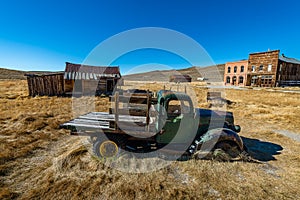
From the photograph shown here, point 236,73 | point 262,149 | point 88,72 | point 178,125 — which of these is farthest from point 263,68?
point 178,125

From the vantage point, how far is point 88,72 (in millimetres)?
20359

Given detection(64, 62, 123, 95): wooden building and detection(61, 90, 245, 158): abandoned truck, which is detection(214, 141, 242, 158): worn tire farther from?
detection(64, 62, 123, 95): wooden building

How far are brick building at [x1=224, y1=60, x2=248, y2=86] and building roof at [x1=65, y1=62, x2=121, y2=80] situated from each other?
32119 mm

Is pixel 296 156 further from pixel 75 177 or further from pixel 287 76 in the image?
pixel 287 76

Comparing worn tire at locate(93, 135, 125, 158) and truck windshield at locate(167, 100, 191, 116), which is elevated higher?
truck windshield at locate(167, 100, 191, 116)

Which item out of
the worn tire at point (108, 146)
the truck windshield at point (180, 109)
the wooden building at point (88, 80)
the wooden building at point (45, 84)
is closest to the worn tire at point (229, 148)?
the truck windshield at point (180, 109)

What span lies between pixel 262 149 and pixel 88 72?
66.5ft

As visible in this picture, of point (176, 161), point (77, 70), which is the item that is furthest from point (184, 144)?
point (77, 70)

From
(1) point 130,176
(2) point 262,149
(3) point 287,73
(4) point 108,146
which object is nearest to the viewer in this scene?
(1) point 130,176

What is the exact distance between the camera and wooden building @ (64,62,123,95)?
18.8 m

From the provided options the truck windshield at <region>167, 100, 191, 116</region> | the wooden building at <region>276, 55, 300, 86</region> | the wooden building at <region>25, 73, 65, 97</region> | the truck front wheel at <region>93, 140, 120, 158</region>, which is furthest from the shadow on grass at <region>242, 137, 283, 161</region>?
the wooden building at <region>276, 55, 300, 86</region>

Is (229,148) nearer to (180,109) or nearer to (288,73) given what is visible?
(180,109)

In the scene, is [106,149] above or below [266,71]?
below

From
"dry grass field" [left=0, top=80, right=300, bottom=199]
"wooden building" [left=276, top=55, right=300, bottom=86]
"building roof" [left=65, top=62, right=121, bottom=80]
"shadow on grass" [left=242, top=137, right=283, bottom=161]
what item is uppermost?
"wooden building" [left=276, top=55, right=300, bottom=86]
